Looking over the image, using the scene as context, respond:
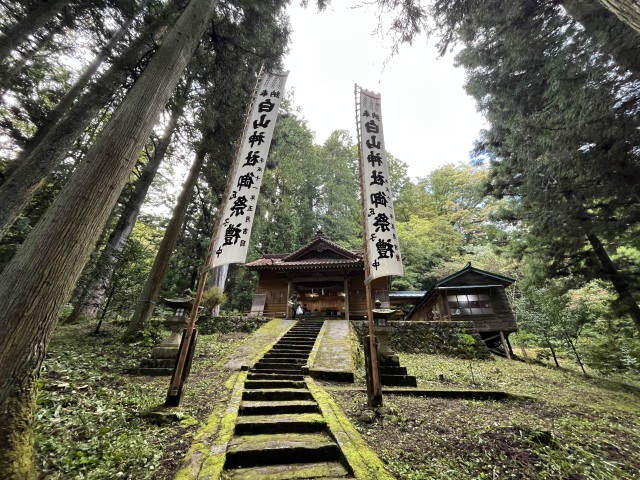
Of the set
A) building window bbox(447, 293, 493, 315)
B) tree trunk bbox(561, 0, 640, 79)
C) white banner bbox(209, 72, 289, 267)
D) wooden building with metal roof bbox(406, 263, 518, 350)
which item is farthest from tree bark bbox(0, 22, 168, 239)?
building window bbox(447, 293, 493, 315)

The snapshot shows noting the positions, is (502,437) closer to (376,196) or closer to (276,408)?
(276,408)

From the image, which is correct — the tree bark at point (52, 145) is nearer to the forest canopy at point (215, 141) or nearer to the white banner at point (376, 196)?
the forest canopy at point (215, 141)

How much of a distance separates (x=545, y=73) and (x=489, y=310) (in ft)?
37.3

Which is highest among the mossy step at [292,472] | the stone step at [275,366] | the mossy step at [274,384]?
the stone step at [275,366]

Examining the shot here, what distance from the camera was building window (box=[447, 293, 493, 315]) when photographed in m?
13.9

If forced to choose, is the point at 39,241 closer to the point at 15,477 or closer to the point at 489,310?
the point at 15,477

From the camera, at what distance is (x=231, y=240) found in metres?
4.09

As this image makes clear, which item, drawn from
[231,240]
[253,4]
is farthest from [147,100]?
[253,4]

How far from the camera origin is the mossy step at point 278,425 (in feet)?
9.87

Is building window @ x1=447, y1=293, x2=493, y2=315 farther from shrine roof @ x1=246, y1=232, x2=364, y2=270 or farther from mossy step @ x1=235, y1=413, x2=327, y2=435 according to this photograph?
mossy step @ x1=235, y1=413, x2=327, y2=435

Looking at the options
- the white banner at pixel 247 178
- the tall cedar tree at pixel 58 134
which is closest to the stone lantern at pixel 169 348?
the white banner at pixel 247 178

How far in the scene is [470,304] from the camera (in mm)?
14188

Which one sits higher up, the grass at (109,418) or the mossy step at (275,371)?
the mossy step at (275,371)

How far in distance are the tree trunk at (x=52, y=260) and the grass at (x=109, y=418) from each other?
316 millimetres
